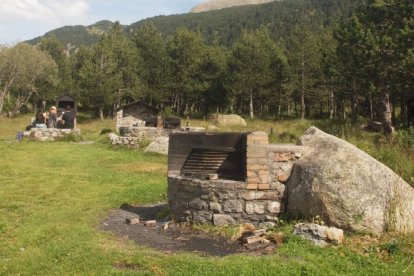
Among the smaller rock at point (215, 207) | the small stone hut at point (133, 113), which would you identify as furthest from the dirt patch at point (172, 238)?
the small stone hut at point (133, 113)

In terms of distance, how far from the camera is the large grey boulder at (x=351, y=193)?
6.83 metres

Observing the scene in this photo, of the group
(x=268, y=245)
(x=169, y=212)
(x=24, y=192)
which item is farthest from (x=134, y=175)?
(x=268, y=245)

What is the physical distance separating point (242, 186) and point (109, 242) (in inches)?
103

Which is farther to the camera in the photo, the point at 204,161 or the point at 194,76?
the point at 194,76

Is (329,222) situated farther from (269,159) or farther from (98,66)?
(98,66)

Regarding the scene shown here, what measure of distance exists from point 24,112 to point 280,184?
62.0 m

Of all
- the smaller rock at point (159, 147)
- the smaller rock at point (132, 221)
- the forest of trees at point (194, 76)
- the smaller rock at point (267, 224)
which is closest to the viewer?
the smaller rock at point (267, 224)

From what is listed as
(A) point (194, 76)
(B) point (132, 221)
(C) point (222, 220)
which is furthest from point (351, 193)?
(A) point (194, 76)

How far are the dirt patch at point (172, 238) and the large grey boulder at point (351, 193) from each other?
136 centimetres

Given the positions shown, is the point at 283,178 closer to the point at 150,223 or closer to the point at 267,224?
the point at 267,224

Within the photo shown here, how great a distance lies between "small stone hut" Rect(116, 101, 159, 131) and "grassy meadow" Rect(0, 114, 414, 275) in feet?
82.2

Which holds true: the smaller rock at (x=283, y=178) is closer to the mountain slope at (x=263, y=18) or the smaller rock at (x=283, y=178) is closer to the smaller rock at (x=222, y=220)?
the smaller rock at (x=222, y=220)

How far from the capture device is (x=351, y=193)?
695cm

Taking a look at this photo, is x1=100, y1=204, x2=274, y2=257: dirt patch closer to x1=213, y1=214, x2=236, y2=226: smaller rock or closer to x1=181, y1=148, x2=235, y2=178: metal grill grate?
x1=213, y1=214, x2=236, y2=226: smaller rock
